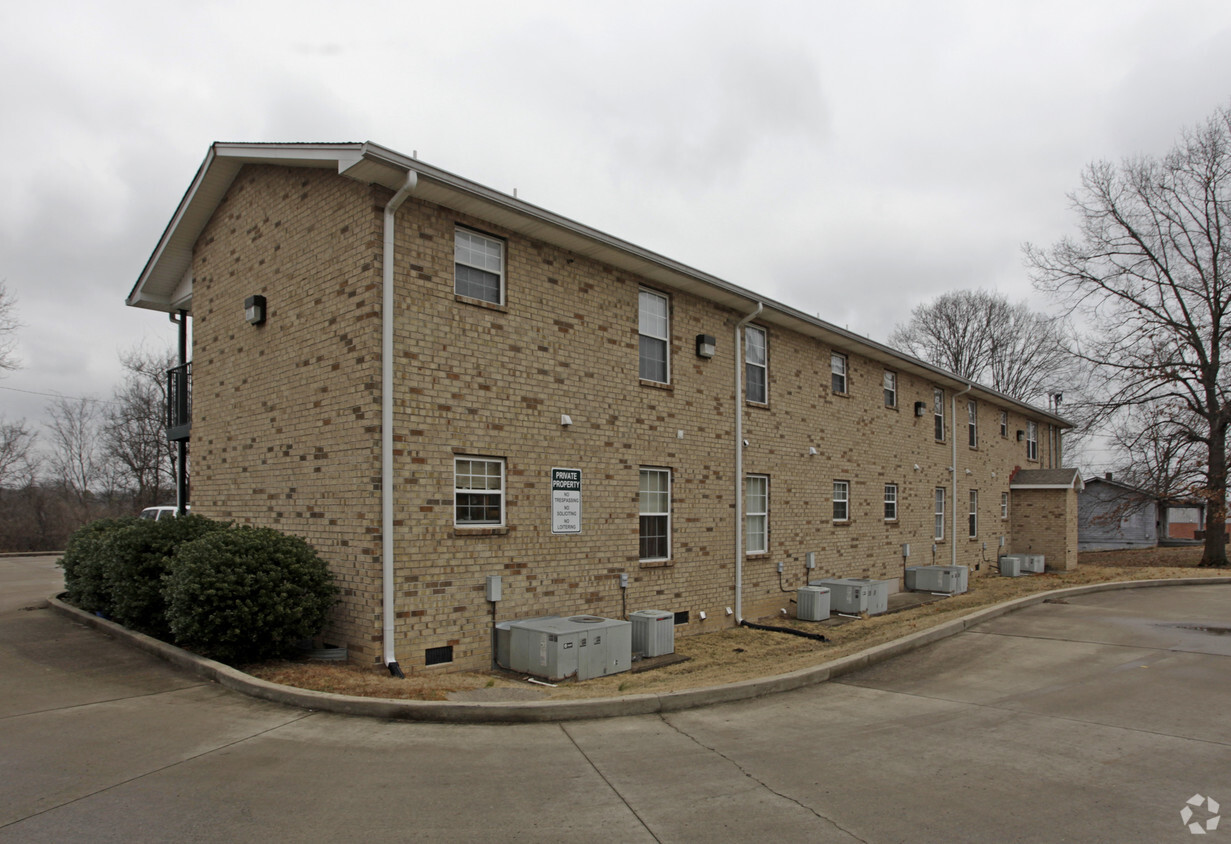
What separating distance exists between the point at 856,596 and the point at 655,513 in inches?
222

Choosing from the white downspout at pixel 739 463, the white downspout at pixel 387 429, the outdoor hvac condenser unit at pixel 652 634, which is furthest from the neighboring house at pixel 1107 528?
the white downspout at pixel 387 429

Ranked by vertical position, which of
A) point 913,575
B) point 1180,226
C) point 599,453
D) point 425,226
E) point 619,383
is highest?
point 1180,226

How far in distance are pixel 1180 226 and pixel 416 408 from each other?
30.0m

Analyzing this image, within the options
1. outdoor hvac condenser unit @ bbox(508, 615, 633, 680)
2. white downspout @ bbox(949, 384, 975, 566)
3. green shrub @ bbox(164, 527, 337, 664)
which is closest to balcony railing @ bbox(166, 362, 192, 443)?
green shrub @ bbox(164, 527, 337, 664)

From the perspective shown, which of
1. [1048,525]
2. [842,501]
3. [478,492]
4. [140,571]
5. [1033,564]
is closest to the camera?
[140,571]

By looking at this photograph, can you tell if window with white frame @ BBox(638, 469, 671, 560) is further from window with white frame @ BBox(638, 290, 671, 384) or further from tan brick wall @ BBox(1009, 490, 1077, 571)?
tan brick wall @ BBox(1009, 490, 1077, 571)

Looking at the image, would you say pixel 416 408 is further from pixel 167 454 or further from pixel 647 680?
pixel 167 454

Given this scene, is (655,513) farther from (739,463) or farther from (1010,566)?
(1010,566)

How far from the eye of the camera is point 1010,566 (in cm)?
2439

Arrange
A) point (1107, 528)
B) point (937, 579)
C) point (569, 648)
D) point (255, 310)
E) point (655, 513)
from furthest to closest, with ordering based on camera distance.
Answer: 1. point (1107, 528)
2. point (937, 579)
3. point (655, 513)
4. point (255, 310)
5. point (569, 648)

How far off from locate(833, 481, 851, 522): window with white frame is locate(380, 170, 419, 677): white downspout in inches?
452

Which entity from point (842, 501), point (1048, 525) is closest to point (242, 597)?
point (842, 501)

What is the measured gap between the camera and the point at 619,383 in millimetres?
11812

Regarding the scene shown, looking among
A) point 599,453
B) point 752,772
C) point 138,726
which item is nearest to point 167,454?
point 599,453
